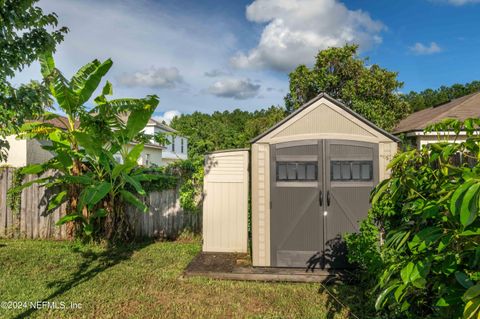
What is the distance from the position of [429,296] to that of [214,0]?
878 cm

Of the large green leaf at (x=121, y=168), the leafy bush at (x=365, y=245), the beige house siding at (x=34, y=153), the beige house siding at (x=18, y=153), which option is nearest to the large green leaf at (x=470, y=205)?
the leafy bush at (x=365, y=245)

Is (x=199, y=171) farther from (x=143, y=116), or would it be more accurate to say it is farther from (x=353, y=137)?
(x=353, y=137)

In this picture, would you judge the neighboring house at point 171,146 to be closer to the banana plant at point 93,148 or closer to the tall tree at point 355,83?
the tall tree at point 355,83

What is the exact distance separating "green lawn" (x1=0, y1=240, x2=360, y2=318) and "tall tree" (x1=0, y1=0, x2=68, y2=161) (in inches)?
103

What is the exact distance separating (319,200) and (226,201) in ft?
7.47

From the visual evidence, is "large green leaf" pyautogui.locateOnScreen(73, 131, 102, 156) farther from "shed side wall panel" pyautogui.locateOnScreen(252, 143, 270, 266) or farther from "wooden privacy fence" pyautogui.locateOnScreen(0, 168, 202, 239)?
"shed side wall panel" pyautogui.locateOnScreen(252, 143, 270, 266)

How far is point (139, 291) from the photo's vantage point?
4.79m

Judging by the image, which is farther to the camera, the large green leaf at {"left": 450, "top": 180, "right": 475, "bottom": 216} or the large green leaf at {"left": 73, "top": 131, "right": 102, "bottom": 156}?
the large green leaf at {"left": 73, "top": 131, "right": 102, "bottom": 156}

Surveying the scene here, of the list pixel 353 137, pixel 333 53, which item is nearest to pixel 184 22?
pixel 353 137

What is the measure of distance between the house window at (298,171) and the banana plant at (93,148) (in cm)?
291

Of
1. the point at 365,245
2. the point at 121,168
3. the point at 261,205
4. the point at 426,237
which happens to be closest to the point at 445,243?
the point at 426,237

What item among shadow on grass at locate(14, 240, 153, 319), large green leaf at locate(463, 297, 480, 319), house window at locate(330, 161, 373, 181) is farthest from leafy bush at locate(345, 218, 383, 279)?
shadow on grass at locate(14, 240, 153, 319)

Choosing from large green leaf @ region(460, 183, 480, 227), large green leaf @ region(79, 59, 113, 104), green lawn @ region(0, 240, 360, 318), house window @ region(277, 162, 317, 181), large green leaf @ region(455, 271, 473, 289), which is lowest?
green lawn @ region(0, 240, 360, 318)

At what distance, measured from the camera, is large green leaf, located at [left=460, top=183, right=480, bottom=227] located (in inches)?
35.8
